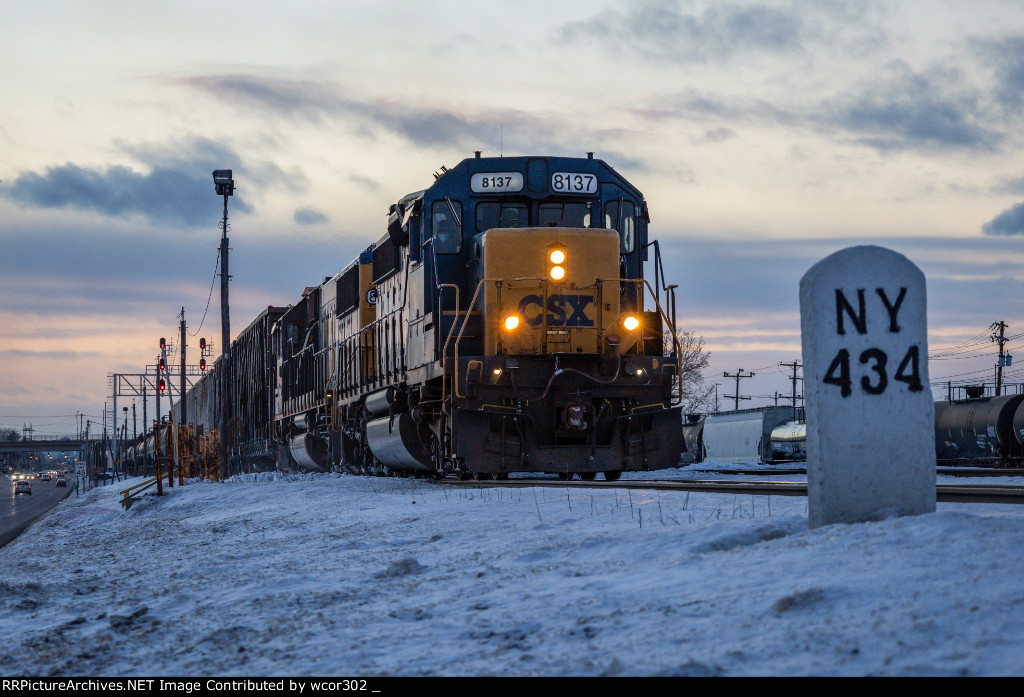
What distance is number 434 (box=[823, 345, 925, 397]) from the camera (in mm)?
5855

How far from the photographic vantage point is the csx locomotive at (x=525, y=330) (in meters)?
13.8

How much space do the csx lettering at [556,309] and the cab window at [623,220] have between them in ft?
4.75

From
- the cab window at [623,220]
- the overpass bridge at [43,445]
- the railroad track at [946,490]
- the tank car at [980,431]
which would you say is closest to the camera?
the railroad track at [946,490]

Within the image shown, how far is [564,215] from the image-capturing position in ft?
49.5

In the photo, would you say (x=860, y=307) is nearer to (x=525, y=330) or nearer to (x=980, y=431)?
(x=525, y=330)

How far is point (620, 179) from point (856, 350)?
32.4ft

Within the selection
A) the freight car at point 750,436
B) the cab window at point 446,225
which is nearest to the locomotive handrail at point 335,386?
the cab window at point 446,225

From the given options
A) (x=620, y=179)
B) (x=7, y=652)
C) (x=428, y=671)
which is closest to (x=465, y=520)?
(x=7, y=652)

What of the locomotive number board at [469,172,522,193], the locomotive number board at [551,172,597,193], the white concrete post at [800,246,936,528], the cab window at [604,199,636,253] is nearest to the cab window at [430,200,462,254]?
the locomotive number board at [469,172,522,193]

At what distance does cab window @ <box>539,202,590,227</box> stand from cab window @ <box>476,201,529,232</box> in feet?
0.91

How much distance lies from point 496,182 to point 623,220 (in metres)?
1.90

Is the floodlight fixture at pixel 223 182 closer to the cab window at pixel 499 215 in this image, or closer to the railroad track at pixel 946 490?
the cab window at pixel 499 215

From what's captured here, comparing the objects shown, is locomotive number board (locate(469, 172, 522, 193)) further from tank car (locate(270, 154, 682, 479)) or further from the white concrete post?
the white concrete post

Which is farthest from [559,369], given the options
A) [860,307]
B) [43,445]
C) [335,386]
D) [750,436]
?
[43,445]
